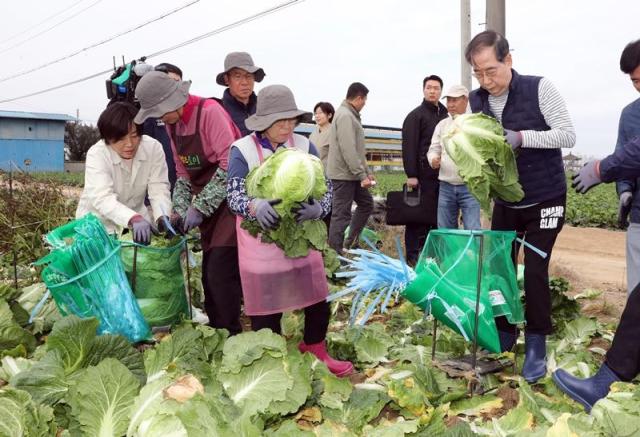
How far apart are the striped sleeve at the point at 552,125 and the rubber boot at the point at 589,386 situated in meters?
1.12

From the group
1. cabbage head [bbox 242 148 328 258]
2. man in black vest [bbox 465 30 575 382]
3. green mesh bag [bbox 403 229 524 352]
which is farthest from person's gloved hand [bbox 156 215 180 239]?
man in black vest [bbox 465 30 575 382]

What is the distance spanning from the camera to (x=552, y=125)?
301 centimetres

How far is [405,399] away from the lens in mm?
2746

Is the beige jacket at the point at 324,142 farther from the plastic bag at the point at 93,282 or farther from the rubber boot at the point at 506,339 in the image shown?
the plastic bag at the point at 93,282

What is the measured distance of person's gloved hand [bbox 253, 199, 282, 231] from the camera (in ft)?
8.93

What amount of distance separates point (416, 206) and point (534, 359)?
2.96 m

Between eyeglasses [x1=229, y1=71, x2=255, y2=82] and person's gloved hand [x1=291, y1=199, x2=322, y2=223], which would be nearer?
person's gloved hand [x1=291, y1=199, x2=322, y2=223]

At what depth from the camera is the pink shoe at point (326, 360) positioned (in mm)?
3268

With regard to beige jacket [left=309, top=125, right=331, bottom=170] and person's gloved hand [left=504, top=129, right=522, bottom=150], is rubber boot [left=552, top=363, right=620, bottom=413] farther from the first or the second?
beige jacket [left=309, top=125, right=331, bottom=170]

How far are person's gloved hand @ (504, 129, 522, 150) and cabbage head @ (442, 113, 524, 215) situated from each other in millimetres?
53

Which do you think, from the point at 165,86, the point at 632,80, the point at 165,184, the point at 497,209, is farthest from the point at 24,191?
the point at 632,80

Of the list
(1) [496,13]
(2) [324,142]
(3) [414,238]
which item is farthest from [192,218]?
(1) [496,13]

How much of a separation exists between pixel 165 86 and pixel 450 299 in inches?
77.1

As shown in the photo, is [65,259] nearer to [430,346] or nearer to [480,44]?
[430,346]
